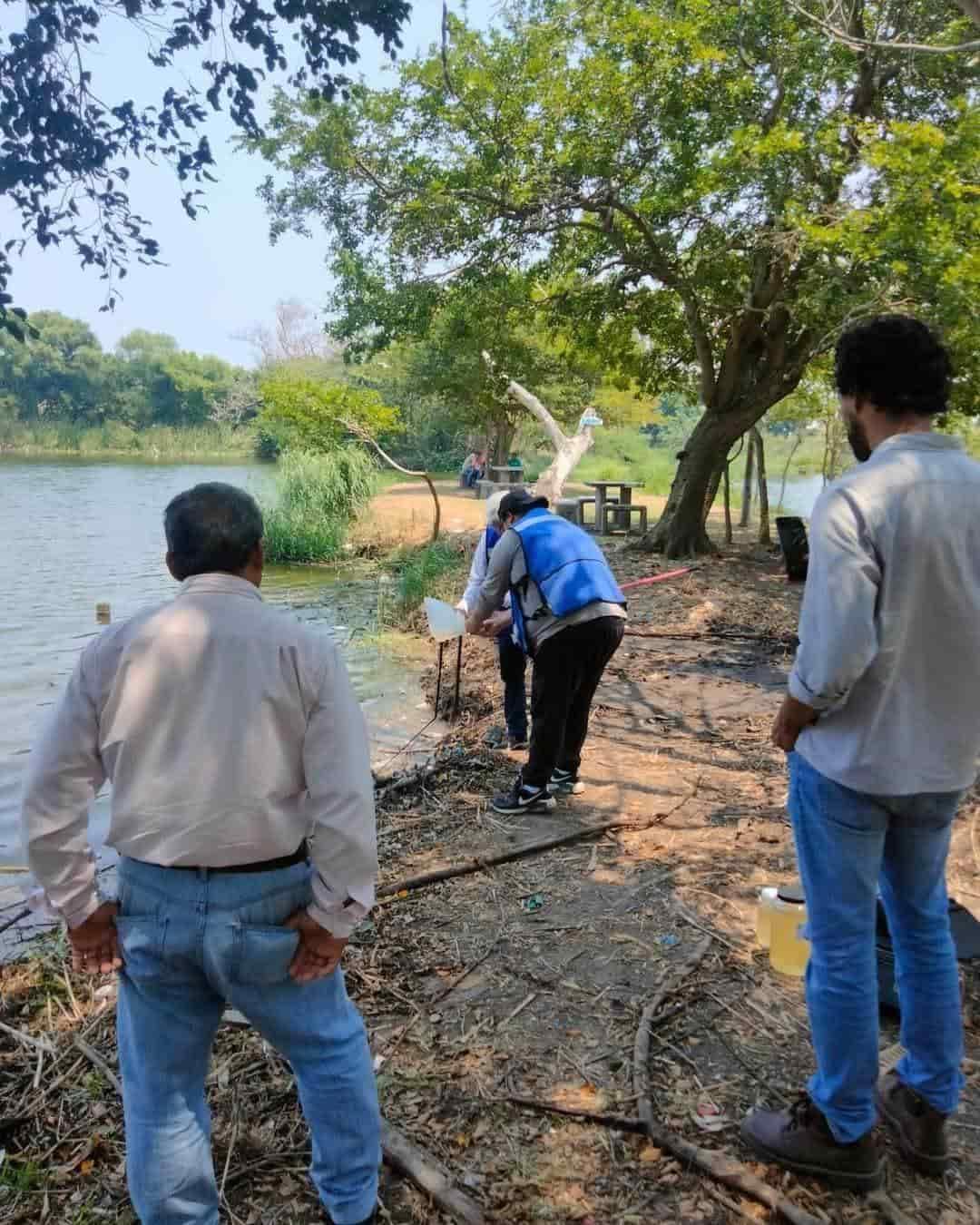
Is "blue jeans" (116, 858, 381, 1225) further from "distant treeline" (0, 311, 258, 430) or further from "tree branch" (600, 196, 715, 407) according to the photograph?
"distant treeline" (0, 311, 258, 430)

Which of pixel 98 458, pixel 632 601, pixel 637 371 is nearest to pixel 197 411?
pixel 98 458

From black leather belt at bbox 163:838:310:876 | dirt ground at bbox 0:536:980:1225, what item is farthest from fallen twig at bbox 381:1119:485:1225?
black leather belt at bbox 163:838:310:876

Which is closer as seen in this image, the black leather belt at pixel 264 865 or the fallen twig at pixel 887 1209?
the black leather belt at pixel 264 865

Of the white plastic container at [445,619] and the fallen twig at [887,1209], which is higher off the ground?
the white plastic container at [445,619]

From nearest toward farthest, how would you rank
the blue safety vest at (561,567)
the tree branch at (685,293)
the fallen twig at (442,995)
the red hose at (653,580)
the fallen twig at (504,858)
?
the fallen twig at (442,995) < the fallen twig at (504,858) < the blue safety vest at (561,567) < the red hose at (653,580) < the tree branch at (685,293)

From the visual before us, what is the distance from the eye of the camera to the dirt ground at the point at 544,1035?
229 centimetres

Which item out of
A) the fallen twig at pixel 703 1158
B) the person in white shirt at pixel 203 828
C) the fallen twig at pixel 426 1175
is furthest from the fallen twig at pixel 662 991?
the person in white shirt at pixel 203 828

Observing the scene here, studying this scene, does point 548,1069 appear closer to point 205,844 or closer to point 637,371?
point 205,844

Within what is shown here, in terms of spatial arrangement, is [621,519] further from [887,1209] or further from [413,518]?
[887,1209]

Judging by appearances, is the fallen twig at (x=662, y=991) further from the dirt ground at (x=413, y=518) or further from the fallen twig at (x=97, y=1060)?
the dirt ground at (x=413, y=518)

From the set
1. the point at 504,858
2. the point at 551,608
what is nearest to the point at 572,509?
the point at 551,608

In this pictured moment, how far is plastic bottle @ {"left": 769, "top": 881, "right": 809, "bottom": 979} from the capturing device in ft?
10.5

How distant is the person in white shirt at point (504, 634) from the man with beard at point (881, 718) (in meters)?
2.91

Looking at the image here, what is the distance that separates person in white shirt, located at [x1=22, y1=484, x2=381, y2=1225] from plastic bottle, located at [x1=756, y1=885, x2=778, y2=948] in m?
1.83
